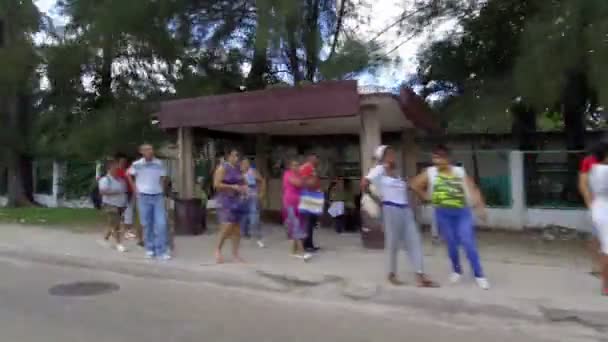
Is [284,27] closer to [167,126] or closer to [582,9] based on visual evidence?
[167,126]

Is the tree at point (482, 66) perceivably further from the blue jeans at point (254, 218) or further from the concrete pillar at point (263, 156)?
the blue jeans at point (254, 218)

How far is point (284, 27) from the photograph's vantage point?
10156 mm

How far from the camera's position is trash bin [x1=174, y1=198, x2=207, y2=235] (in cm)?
999

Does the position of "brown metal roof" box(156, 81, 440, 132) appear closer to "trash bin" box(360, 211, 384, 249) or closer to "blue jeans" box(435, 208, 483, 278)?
"trash bin" box(360, 211, 384, 249)

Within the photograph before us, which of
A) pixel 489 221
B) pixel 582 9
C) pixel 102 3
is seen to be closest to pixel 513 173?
pixel 489 221

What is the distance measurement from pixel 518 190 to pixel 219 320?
760 cm

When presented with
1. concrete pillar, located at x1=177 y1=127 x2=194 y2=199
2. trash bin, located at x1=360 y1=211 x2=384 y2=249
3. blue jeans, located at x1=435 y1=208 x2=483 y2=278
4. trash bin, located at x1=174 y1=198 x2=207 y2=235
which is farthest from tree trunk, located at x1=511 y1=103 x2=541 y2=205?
trash bin, located at x1=174 y1=198 x2=207 y2=235

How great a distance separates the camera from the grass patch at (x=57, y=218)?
12.1m

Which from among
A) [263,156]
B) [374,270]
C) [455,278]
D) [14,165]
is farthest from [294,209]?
[14,165]

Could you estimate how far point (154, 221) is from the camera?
7656 mm

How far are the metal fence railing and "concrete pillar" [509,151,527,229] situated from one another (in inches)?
4.3

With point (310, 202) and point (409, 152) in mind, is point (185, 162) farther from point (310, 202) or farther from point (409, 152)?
point (409, 152)

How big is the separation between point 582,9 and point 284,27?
5035 mm

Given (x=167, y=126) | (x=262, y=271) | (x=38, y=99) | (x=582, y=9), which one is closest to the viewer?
(x=262, y=271)
